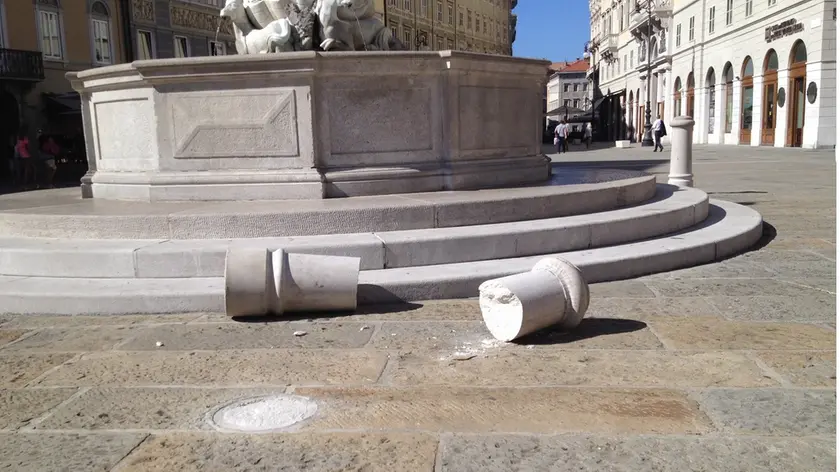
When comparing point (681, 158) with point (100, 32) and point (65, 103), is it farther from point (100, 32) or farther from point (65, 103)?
point (100, 32)

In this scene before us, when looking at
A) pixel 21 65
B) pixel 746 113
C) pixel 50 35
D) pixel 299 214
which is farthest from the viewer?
pixel 746 113

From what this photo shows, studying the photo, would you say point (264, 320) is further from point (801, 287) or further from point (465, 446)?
point (801, 287)

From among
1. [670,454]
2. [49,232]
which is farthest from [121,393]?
[49,232]

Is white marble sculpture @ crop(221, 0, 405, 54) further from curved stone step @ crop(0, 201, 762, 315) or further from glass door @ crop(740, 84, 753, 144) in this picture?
glass door @ crop(740, 84, 753, 144)

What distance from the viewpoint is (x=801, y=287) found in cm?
525

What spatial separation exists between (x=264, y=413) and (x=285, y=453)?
42 centimetres

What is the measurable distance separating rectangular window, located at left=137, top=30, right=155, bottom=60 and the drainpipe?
46cm

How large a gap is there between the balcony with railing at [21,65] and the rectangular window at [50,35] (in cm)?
86

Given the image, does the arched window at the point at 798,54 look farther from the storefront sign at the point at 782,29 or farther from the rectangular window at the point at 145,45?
the rectangular window at the point at 145,45

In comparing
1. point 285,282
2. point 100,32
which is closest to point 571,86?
point 100,32

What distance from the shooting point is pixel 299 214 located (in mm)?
5500

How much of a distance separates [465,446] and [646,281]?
3256mm

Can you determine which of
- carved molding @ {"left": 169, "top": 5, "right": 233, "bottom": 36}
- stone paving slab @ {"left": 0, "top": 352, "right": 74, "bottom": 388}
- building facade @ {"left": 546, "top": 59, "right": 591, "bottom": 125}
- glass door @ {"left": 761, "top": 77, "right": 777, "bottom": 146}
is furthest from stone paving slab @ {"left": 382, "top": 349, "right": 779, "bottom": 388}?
building facade @ {"left": 546, "top": 59, "right": 591, "bottom": 125}

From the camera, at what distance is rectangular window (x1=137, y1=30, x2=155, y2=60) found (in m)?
28.6
